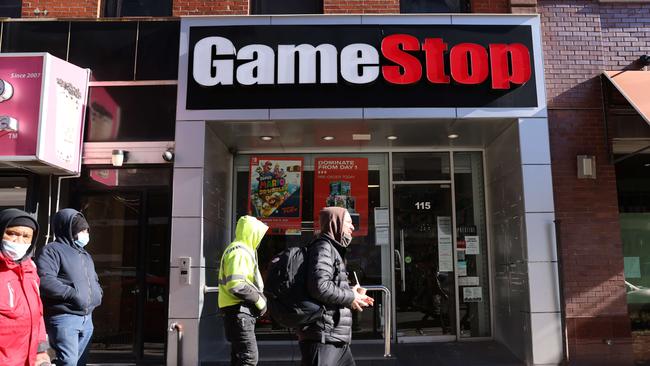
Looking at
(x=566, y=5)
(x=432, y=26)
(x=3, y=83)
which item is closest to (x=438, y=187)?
(x=432, y=26)

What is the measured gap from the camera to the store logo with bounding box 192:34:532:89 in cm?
740

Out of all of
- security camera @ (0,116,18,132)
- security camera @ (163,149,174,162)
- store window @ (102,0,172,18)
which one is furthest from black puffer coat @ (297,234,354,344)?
store window @ (102,0,172,18)

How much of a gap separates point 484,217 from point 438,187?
89 cm

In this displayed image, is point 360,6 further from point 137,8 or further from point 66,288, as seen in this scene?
point 66,288

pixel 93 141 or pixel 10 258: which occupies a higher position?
pixel 93 141

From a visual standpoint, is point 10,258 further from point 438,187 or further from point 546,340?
point 438,187

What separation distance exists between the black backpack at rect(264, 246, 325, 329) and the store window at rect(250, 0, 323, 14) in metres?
5.63

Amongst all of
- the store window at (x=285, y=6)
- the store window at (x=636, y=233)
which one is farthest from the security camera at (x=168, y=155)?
the store window at (x=636, y=233)

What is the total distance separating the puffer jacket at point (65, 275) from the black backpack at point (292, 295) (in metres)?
2.00

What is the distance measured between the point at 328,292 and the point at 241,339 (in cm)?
177

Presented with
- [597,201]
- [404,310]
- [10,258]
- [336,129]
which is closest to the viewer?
[10,258]

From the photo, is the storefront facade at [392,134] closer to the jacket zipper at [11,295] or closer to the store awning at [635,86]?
the store awning at [635,86]

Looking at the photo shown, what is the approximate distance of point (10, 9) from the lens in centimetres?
856

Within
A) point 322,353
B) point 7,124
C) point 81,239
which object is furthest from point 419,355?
point 7,124
